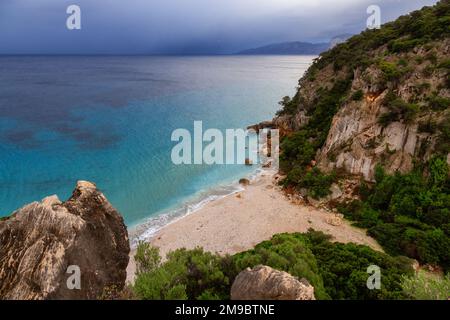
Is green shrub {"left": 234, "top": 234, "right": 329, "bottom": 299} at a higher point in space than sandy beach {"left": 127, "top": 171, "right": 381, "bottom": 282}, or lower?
higher

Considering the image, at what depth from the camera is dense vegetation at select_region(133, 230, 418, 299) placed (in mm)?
12164

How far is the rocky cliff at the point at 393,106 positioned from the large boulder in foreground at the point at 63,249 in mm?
24357

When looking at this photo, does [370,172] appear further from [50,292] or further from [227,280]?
[50,292]

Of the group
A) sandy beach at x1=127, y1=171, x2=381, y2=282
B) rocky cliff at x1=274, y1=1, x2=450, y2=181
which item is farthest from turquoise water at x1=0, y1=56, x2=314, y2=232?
rocky cliff at x1=274, y1=1, x2=450, y2=181

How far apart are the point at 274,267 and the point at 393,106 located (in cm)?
2217

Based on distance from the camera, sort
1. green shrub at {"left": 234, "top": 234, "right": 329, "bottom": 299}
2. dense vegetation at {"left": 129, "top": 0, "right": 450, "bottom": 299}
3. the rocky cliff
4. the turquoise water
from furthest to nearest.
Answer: the turquoise water, the rocky cliff, dense vegetation at {"left": 129, "top": 0, "right": 450, "bottom": 299}, green shrub at {"left": 234, "top": 234, "right": 329, "bottom": 299}

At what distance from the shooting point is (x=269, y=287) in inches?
368

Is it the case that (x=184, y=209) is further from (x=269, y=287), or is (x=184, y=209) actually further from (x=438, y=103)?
(x=438, y=103)

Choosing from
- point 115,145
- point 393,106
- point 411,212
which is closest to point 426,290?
point 411,212

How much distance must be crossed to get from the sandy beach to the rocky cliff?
238 inches

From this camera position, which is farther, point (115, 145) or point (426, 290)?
point (115, 145)

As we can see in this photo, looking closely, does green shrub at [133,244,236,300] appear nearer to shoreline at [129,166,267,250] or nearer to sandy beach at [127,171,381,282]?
sandy beach at [127,171,381,282]

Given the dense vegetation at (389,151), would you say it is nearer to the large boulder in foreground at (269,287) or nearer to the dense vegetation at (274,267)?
the dense vegetation at (274,267)

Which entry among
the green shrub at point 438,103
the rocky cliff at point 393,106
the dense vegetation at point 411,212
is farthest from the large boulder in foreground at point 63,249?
the green shrub at point 438,103
